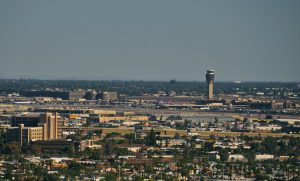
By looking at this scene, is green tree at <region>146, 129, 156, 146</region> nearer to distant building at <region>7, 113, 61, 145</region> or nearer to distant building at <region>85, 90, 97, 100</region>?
distant building at <region>7, 113, 61, 145</region>

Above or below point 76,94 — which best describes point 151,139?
below

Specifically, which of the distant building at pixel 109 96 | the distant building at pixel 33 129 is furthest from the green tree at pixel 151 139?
the distant building at pixel 109 96

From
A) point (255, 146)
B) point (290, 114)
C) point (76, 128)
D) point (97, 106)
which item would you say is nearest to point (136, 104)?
point (97, 106)

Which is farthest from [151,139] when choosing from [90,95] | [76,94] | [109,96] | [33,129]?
[76,94]

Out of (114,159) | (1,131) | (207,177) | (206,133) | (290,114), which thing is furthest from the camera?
(290,114)

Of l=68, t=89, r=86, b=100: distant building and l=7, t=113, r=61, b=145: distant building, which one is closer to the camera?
l=7, t=113, r=61, b=145: distant building

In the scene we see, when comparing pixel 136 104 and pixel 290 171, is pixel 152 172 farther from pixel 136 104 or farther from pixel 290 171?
pixel 136 104

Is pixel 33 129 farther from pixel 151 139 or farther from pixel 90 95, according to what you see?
pixel 90 95

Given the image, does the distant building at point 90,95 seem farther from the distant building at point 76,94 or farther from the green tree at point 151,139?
the green tree at point 151,139

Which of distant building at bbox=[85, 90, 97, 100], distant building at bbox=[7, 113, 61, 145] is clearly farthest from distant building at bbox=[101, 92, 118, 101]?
distant building at bbox=[7, 113, 61, 145]

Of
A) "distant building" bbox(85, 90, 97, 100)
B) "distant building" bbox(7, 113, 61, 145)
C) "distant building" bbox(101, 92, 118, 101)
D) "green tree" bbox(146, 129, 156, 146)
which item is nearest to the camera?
"green tree" bbox(146, 129, 156, 146)

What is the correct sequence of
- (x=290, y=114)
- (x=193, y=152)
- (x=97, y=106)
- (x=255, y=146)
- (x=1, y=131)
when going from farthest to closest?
(x=97, y=106), (x=290, y=114), (x=1, y=131), (x=255, y=146), (x=193, y=152)
